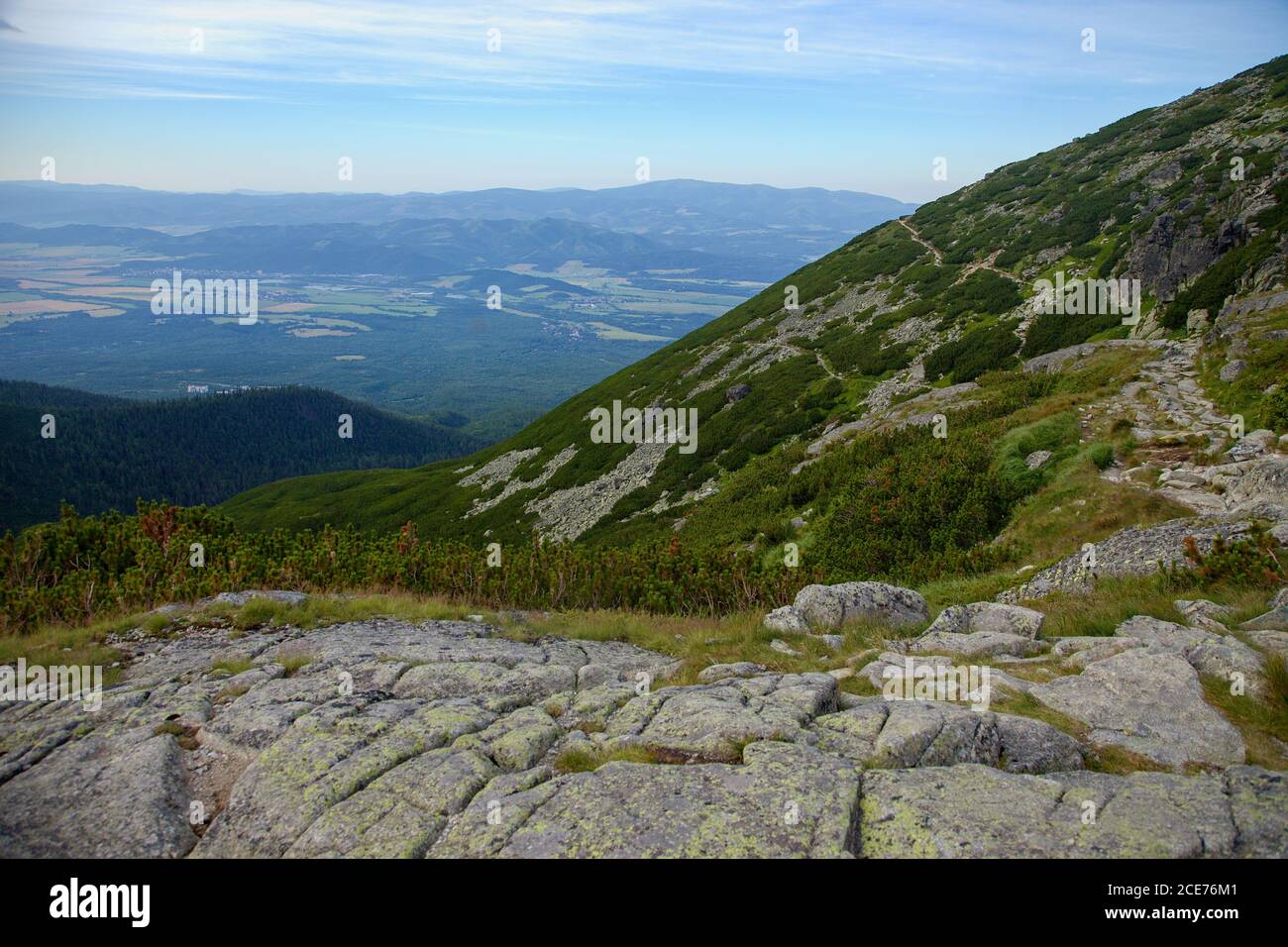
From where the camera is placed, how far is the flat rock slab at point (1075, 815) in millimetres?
5375

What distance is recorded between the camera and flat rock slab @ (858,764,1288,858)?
538 centimetres

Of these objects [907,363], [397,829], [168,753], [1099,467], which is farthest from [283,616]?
[907,363]

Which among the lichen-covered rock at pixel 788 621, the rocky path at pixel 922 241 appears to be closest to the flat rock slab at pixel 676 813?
the lichen-covered rock at pixel 788 621

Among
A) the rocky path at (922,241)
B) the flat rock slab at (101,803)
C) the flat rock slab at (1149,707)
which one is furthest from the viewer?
the rocky path at (922,241)

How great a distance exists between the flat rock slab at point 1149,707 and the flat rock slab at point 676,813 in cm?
313

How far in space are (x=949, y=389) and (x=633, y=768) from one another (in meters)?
35.2

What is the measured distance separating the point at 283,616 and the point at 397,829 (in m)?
8.29

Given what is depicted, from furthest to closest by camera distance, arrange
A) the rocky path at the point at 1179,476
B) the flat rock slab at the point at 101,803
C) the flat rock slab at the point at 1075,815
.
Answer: the rocky path at the point at 1179,476
the flat rock slab at the point at 101,803
the flat rock slab at the point at 1075,815

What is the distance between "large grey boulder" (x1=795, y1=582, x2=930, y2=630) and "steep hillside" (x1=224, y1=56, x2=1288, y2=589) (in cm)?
588

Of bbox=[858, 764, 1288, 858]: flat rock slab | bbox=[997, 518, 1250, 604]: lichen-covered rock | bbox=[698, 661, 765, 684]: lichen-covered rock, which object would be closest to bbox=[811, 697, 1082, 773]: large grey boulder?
bbox=[858, 764, 1288, 858]: flat rock slab

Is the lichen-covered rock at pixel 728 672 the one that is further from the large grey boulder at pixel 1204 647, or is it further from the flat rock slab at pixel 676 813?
the large grey boulder at pixel 1204 647

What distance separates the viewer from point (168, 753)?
7.89 m

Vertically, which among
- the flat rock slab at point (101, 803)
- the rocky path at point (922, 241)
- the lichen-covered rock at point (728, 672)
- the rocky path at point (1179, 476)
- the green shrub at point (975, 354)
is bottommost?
the flat rock slab at point (101, 803)
